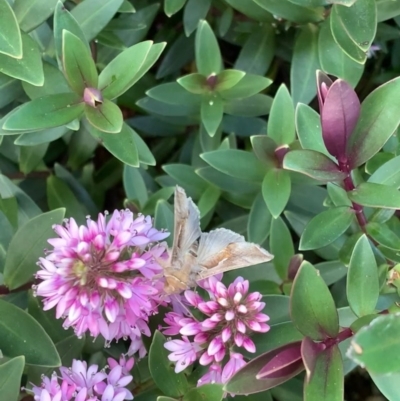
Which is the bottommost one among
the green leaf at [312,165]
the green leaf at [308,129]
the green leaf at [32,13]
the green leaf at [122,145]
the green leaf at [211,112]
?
the green leaf at [211,112]

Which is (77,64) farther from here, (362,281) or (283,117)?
(362,281)

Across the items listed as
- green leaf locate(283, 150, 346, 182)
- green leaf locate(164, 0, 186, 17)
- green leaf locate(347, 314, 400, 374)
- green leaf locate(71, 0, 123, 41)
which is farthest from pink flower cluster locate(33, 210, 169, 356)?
green leaf locate(164, 0, 186, 17)

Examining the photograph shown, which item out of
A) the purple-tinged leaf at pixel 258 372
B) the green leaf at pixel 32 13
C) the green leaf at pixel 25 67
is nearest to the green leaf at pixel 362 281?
the purple-tinged leaf at pixel 258 372

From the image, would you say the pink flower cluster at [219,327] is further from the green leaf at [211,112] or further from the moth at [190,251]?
the green leaf at [211,112]

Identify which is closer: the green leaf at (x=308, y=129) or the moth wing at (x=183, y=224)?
the moth wing at (x=183, y=224)

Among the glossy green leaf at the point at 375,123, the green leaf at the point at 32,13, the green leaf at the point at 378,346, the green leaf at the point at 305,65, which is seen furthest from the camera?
the green leaf at the point at 305,65

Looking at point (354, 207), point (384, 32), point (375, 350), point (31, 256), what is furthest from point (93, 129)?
point (384, 32)
